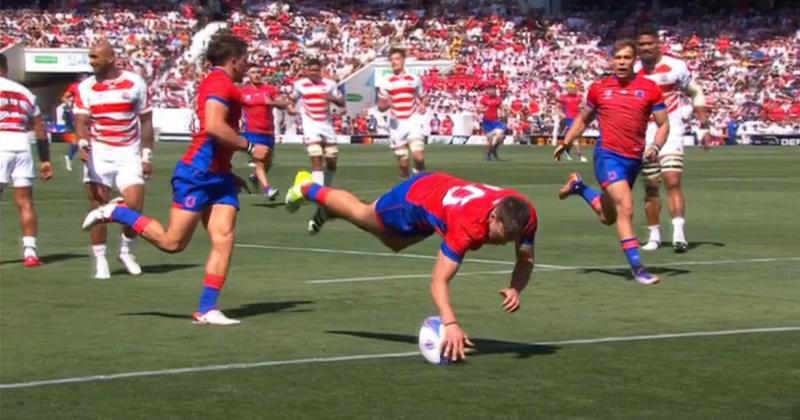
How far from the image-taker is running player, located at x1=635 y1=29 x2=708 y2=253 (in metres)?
18.0

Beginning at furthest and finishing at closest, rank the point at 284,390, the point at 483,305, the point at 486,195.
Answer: the point at 483,305
the point at 486,195
the point at 284,390

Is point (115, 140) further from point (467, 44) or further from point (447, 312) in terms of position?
point (467, 44)

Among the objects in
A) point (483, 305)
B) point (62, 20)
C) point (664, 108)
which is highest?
point (664, 108)

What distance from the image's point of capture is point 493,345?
1121cm

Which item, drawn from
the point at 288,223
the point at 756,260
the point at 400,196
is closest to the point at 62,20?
the point at 288,223

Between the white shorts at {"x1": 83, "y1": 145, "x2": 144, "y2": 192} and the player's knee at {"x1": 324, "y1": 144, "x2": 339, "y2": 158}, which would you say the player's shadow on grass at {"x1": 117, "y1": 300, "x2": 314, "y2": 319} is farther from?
the player's knee at {"x1": 324, "y1": 144, "x2": 339, "y2": 158}

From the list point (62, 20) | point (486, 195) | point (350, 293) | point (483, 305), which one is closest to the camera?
point (486, 195)

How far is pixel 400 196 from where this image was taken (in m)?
11.0

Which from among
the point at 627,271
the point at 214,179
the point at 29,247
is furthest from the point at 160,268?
the point at 627,271

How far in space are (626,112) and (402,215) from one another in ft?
17.5

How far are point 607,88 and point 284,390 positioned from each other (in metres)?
7.35

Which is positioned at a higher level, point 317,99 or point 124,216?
point 124,216

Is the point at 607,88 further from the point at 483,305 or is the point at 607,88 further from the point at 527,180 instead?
the point at 527,180

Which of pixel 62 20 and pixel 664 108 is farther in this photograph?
pixel 62 20
